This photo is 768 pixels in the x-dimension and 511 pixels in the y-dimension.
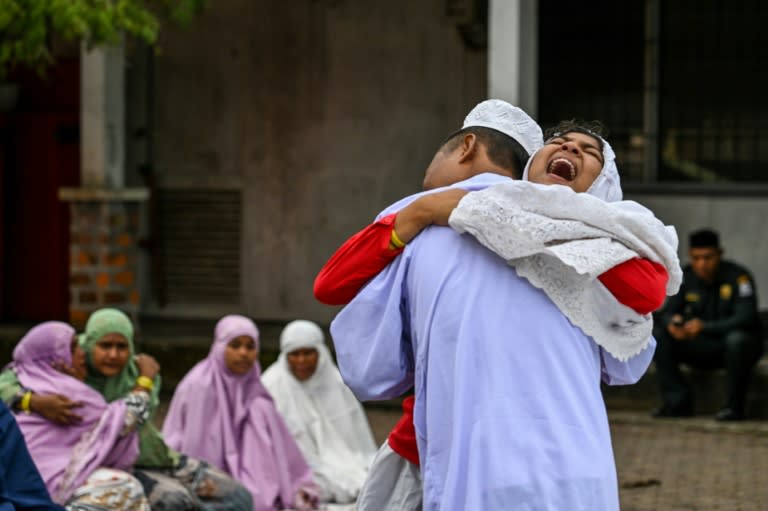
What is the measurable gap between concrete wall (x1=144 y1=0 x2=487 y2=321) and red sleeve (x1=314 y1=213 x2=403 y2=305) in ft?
34.1

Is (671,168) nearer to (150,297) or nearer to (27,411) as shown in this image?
(150,297)

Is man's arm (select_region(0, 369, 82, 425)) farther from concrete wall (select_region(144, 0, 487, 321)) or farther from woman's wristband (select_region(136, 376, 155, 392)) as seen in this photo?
concrete wall (select_region(144, 0, 487, 321))

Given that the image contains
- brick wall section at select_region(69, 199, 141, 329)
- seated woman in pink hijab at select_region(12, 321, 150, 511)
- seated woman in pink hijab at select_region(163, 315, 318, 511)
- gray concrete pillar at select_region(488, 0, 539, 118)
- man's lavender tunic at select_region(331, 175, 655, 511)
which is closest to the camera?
man's lavender tunic at select_region(331, 175, 655, 511)

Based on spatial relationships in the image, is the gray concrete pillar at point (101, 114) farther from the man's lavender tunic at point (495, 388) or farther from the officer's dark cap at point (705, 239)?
the man's lavender tunic at point (495, 388)

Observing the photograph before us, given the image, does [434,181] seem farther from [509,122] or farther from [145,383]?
[145,383]

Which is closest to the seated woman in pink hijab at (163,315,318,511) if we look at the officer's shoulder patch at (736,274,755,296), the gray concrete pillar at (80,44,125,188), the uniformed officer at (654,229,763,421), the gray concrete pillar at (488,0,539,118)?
the uniformed officer at (654,229,763,421)

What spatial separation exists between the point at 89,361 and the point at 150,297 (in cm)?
763

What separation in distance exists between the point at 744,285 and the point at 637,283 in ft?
26.5

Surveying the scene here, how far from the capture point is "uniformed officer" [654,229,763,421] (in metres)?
11.1

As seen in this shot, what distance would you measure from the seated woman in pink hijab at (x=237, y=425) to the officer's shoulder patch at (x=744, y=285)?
3.75 metres

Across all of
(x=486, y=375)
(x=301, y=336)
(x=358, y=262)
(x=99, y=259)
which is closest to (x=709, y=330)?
(x=301, y=336)

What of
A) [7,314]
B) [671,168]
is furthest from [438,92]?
[7,314]

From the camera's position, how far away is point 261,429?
8.94 meters

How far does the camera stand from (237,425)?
8945 mm
